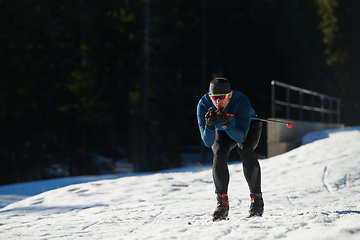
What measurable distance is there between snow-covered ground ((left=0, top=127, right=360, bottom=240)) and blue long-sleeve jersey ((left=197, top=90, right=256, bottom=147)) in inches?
35.9

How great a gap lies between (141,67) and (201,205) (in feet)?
66.5

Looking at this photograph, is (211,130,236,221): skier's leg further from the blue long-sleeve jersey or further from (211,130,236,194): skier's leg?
the blue long-sleeve jersey

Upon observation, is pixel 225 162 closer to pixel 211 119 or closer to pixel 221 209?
pixel 221 209

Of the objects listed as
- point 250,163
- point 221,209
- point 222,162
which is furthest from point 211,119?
point 221,209

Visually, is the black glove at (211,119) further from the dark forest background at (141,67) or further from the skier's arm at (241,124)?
the dark forest background at (141,67)

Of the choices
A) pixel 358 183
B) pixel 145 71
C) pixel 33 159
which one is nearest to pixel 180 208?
pixel 358 183

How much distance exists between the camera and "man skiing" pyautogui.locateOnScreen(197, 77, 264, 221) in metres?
3.97

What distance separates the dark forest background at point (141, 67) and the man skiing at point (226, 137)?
14.4 meters

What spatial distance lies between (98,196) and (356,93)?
30006 millimetres


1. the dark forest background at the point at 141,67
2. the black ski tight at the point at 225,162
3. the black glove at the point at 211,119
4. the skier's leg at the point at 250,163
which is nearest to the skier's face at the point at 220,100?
the black glove at the point at 211,119

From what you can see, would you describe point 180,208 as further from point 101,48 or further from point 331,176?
point 101,48

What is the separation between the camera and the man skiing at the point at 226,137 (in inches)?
156

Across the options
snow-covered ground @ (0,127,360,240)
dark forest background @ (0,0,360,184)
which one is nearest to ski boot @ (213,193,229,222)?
snow-covered ground @ (0,127,360,240)

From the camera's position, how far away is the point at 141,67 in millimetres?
25062
